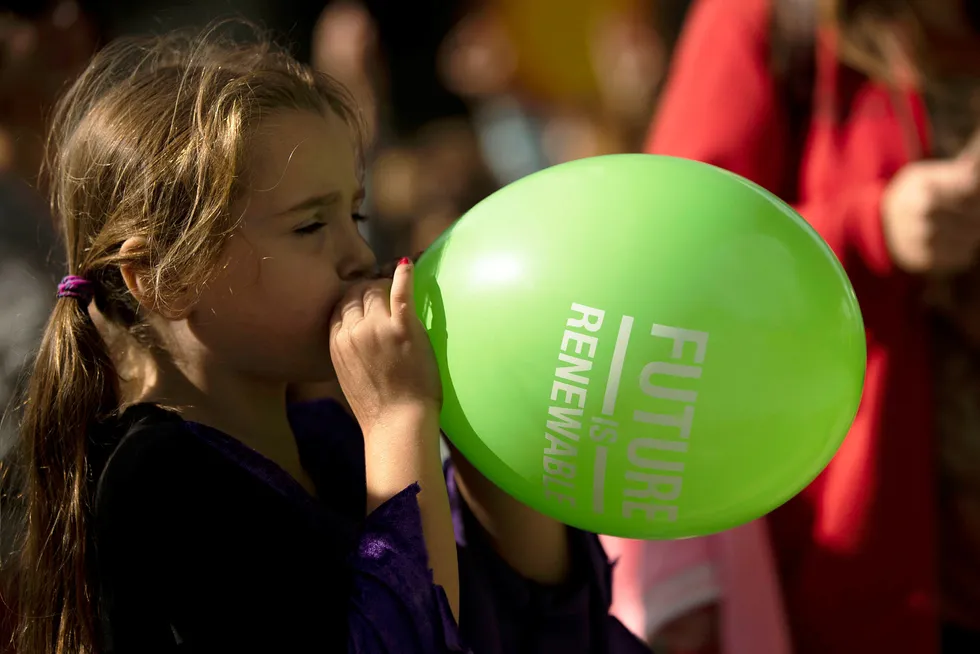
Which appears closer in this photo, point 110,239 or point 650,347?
point 650,347

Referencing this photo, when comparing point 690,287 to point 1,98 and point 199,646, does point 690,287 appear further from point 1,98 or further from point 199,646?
point 1,98

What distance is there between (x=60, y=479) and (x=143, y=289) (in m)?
0.26

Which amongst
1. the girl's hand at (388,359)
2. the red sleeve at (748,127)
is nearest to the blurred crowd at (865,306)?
the red sleeve at (748,127)

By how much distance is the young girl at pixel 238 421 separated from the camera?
3.59 feet

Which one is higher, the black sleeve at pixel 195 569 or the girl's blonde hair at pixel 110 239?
the girl's blonde hair at pixel 110 239

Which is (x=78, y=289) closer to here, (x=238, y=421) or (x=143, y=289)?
(x=143, y=289)

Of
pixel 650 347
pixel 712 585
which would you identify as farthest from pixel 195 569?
pixel 712 585

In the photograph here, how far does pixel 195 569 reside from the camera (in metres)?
1.09

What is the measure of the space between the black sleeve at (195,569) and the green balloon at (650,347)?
27 cm

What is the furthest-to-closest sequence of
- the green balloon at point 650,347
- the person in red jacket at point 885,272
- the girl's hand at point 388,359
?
the person in red jacket at point 885,272 < the girl's hand at point 388,359 < the green balloon at point 650,347

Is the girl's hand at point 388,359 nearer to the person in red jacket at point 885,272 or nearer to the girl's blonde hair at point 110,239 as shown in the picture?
the girl's blonde hair at point 110,239

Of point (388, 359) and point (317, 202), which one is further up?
point (317, 202)

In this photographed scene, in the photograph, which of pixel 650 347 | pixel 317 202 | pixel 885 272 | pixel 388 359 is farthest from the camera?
pixel 885 272

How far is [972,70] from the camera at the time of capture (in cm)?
183
